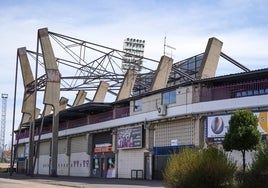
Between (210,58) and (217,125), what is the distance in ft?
42.6

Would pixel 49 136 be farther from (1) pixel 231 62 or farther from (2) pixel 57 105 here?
(1) pixel 231 62

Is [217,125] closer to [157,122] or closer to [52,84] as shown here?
[157,122]

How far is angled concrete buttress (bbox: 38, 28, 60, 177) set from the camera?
58375mm

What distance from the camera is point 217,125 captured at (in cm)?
3681

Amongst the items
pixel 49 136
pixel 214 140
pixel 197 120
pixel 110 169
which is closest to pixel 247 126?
pixel 214 140

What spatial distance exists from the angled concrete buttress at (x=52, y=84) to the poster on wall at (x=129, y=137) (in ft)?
32.8

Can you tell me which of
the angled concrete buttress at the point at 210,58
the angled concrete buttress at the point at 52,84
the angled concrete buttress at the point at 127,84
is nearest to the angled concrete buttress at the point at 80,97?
the angled concrete buttress at the point at 127,84

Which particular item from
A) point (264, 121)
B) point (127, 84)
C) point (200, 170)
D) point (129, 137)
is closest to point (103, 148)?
point (129, 137)

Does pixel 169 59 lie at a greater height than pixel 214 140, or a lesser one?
greater

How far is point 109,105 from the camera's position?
187 feet

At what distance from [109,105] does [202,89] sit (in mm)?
19121

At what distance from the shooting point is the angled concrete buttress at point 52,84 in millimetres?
58375

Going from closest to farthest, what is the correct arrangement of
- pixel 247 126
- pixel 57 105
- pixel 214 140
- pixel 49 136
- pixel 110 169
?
1. pixel 247 126
2. pixel 214 140
3. pixel 110 169
4. pixel 57 105
5. pixel 49 136

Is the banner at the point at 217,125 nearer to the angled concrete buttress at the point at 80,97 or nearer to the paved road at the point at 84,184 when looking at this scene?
the paved road at the point at 84,184
